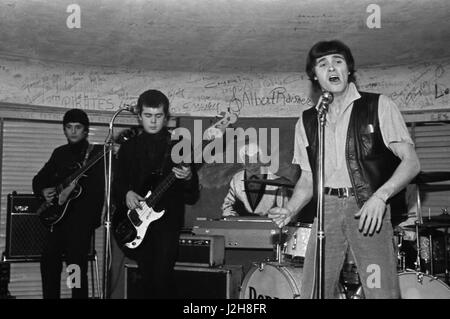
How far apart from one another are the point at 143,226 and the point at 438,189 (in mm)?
3381

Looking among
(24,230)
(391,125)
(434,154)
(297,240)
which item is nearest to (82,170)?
(24,230)

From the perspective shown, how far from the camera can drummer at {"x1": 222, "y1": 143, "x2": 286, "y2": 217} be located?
595 cm

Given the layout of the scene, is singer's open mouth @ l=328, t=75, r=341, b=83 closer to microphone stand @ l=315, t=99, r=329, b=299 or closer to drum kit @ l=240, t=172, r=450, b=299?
microphone stand @ l=315, t=99, r=329, b=299

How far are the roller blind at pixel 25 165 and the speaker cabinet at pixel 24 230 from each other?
2.61 ft

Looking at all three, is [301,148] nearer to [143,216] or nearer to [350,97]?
[350,97]

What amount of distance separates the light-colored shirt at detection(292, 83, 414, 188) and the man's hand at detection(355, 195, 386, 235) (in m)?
0.28

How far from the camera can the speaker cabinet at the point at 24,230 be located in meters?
5.41

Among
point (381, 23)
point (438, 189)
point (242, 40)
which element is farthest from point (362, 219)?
point (438, 189)

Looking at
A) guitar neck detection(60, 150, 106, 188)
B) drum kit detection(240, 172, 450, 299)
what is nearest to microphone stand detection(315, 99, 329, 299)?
drum kit detection(240, 172, 450, 299)

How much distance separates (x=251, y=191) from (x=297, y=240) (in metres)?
1.99

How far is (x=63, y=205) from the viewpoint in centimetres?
520

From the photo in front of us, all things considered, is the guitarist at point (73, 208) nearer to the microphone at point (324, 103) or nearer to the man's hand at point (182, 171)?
the man's hand at point (182, 171)

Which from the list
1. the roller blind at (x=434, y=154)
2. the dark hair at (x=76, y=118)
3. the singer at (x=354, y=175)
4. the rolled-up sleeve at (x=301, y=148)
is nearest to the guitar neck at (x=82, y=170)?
the dark hair at (x=76, y=118)

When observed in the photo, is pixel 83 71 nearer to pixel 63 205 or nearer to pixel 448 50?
pixel 63 205
